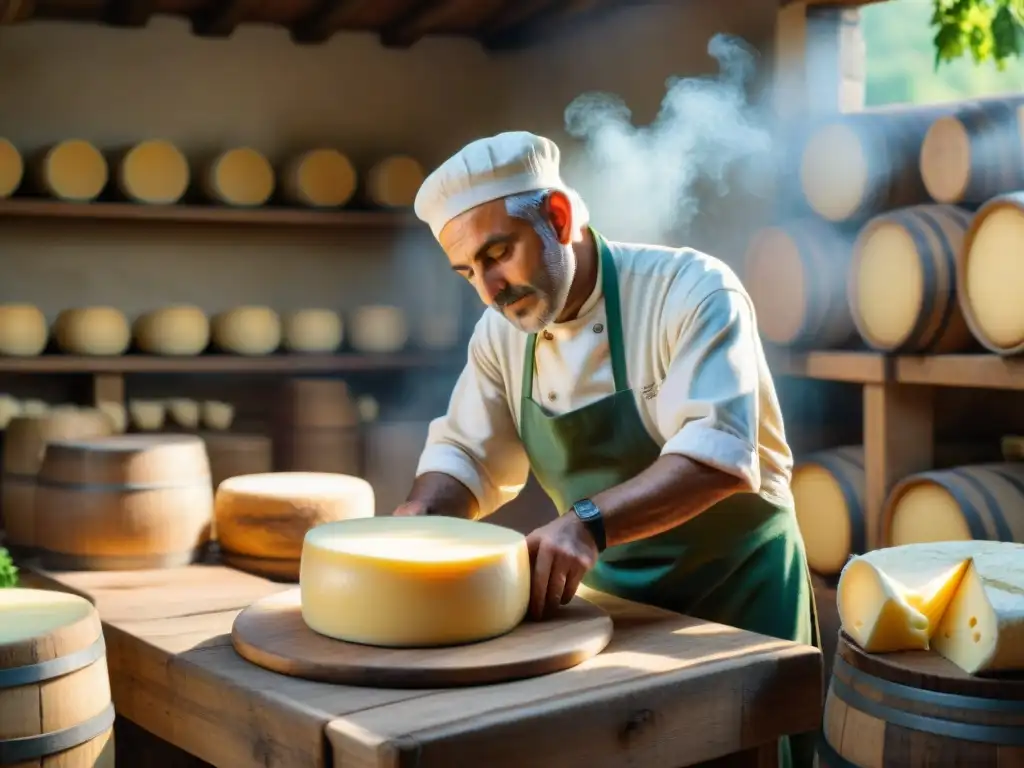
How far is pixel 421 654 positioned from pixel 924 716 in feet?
2.72

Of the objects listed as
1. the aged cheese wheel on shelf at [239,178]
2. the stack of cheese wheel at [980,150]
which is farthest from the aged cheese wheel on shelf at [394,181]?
the stack of cheese wheel at [980,150]

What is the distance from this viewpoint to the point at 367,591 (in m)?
1.96

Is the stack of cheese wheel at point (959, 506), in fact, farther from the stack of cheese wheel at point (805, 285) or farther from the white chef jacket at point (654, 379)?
the white chef jacket at point (654, 379)

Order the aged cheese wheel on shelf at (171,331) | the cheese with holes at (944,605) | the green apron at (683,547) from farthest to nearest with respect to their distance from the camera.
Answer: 1. the aged cheese wheel on shelf at (171,331)
2. the green apron at (683,547)
3. the cheese with holes at (944,605)

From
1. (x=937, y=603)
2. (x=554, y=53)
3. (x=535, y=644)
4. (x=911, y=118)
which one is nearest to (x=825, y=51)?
(x=911, y=118)

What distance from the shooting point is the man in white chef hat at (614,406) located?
230cm

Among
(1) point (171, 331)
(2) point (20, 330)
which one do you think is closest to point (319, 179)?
(1) point (171, 331)

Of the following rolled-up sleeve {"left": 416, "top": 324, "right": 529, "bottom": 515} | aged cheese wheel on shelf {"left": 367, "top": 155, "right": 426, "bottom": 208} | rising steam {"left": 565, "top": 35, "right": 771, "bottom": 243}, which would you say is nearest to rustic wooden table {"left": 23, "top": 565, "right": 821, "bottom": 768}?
rolled-up sleeve {"left": 416, "top": 324, "right": 529, "bottom": 515}

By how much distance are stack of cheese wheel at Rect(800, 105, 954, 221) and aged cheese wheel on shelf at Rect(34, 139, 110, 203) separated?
3183mm

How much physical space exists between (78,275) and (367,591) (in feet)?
15.2

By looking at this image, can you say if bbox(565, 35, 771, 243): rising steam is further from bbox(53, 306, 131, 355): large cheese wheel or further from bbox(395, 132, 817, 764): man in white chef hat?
bbox(395, 132, 817, 764): man in white chef hat

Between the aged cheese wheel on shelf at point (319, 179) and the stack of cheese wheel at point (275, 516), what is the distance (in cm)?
352

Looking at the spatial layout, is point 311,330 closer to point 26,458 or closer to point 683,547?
point 26,458

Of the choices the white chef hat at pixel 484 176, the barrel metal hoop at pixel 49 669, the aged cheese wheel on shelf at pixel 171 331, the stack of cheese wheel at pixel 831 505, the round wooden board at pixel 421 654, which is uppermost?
the white chef hat at pixel 484 176
